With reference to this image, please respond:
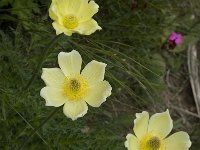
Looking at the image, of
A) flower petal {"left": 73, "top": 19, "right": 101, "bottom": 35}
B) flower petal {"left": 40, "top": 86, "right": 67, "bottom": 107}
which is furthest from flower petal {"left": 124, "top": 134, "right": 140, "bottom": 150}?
flower petal {"left": 73, "top": 19, "right": 101, "bottom": 35}

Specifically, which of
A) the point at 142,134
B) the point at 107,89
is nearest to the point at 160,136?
the point at 142,134

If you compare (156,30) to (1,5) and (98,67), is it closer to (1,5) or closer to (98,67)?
(1,5)

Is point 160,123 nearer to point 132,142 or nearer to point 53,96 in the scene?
point 132,142

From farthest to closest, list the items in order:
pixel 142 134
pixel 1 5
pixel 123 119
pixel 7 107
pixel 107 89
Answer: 1. pixel 123 119
2. pixel 1 5
3. pixel 7 107
4. pixel 142 134
5. pixel 107 89

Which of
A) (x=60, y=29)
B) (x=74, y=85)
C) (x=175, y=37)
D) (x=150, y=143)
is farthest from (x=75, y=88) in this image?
(x=175, y=37)

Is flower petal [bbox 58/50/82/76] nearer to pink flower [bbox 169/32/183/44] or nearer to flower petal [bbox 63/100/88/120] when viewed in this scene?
flower petal [bbox 63/100/88/120]

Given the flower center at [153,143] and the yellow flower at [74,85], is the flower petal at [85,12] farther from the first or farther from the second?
the flower center at [153,143]
